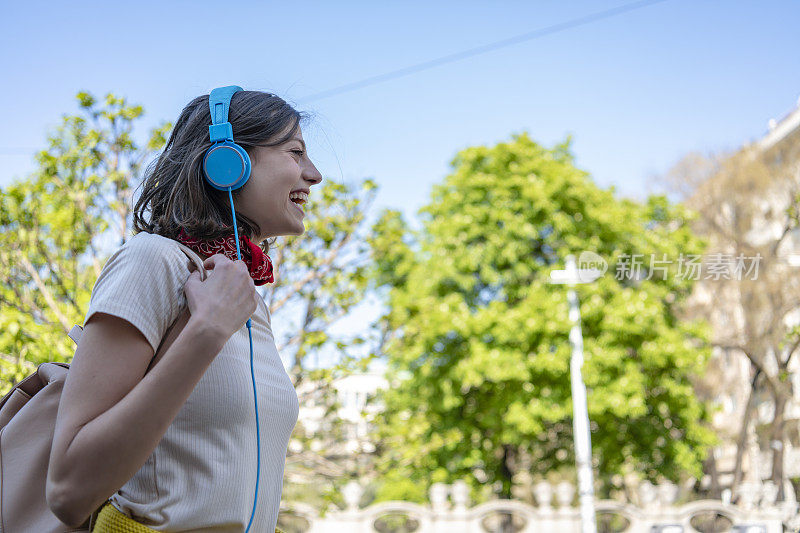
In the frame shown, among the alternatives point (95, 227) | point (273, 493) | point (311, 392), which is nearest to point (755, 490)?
point (311, 392)

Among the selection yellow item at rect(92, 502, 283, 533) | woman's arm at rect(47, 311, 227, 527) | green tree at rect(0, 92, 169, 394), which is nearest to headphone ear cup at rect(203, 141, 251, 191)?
woman's arm at rect(47, 311, 227, 527)

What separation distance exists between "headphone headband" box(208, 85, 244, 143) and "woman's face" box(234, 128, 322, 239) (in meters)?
0.07

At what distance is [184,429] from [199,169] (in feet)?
1.60

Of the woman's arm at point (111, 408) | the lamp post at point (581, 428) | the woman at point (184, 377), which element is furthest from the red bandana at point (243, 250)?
the lamp post at point (581, 428)

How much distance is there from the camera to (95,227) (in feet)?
22.1

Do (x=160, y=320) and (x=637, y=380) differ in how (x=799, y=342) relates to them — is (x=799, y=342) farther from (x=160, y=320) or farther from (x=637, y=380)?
(x=160, y=320)

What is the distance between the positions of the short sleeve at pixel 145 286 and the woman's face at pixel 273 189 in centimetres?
23

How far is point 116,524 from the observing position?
114cm

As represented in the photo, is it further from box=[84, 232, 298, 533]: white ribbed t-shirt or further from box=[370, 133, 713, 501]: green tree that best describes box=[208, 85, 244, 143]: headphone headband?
box=[370, 133, 713, 501]: green tree


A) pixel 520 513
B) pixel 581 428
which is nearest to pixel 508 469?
pixel 520 513

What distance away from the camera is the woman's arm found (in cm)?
105

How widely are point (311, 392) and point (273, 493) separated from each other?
585 cm

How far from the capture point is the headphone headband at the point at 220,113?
1.43m

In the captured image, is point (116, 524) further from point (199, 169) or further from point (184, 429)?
point (199, 169)
